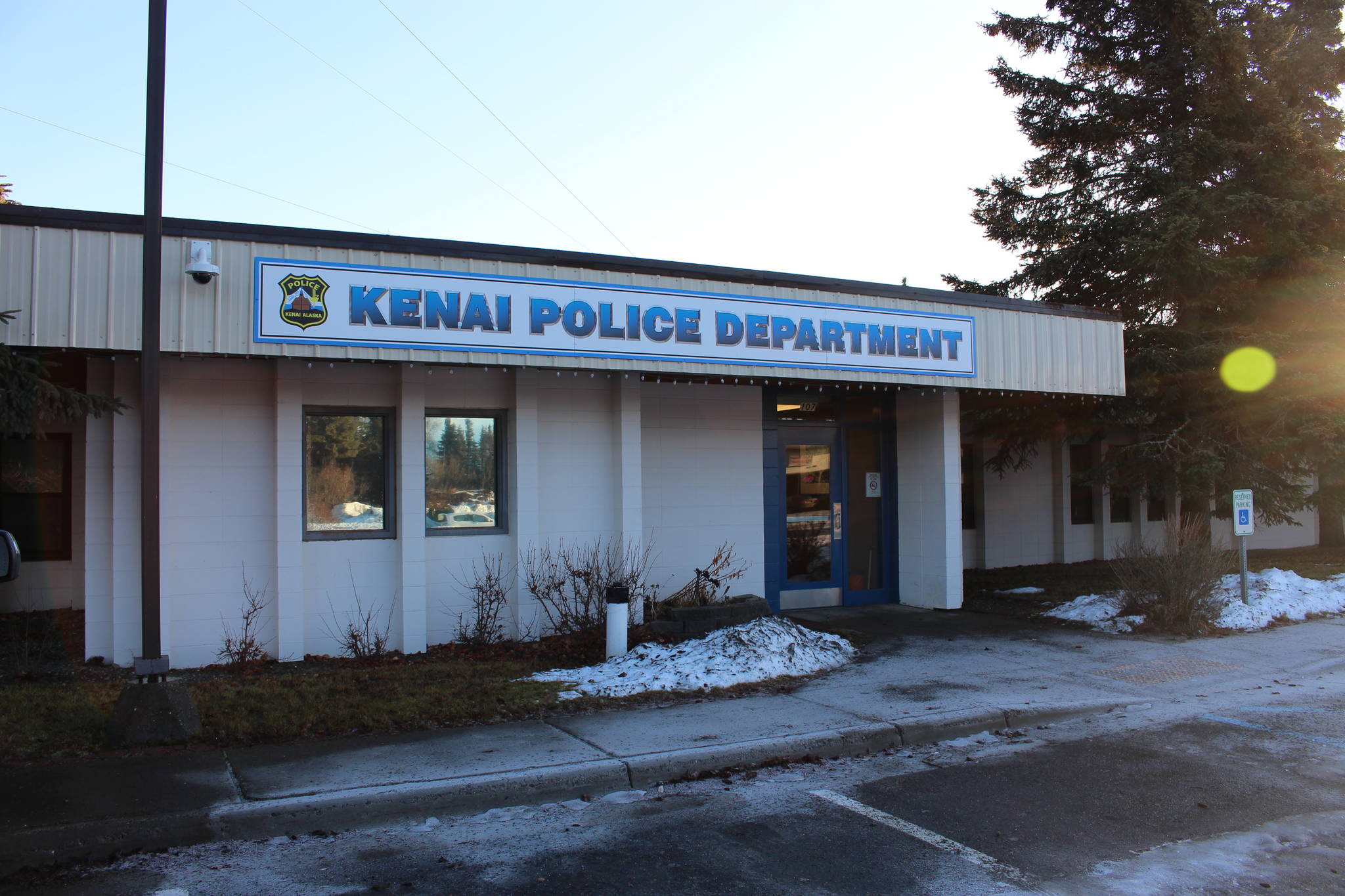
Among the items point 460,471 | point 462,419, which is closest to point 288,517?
point 460,471

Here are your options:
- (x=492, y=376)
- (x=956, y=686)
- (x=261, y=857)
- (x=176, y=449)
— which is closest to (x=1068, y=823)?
(x=956, y=686)

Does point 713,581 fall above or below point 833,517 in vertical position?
below

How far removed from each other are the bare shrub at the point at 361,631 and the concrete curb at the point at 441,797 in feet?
14.0

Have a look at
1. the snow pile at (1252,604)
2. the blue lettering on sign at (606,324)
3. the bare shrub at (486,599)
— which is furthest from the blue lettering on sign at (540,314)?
the snow pile at (1252,604)

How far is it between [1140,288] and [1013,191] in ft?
11.9

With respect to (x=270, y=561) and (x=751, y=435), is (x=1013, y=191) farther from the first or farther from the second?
(x=270, y=561)

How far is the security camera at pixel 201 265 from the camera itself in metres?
8.09

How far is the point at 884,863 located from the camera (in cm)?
491

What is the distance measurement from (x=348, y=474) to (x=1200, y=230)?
611 inches

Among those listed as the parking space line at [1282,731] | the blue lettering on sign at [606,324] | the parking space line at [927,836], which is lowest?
the parking space line at [1282,731]

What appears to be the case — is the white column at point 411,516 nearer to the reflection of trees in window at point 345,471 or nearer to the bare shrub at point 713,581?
the reflection of trees in window at point 345,471

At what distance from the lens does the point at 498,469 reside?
35.6 feet

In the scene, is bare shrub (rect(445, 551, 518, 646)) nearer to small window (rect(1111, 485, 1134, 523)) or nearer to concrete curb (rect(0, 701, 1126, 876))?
concrete curb (rect(0, 701, 1126, 876))

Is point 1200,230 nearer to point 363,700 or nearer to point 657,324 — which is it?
point 657,324
